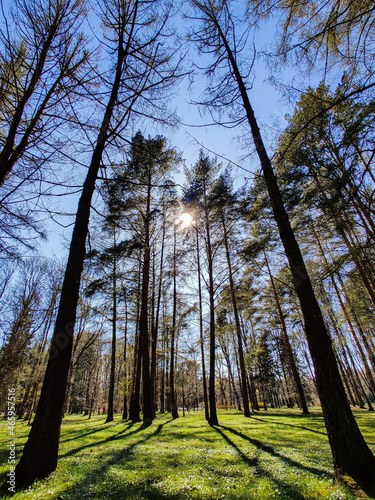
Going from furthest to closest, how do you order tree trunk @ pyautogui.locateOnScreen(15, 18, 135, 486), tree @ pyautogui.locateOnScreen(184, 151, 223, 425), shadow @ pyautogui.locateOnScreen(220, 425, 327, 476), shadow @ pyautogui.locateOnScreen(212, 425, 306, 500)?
tree @ pyautogui.locateOnScreen(184, 151, 223, 425)
shadow @ pyautogui.locateOnScreen(220, 425, 327, 476)
tree trunk @ pyautogui.locateOnScreen(15, 18, 135, 486)
shadow @ pyautogui.locateOnScreen(212, 425, 306, 500)

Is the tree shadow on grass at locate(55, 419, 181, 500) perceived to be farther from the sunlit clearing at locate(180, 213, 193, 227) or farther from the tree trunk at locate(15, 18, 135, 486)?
the sunlit clearing at locate(180, 213, 193, 227)

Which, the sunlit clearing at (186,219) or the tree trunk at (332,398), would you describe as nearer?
the tree trunk at (332,398)

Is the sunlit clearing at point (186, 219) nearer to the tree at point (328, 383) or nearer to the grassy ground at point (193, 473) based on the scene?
the tree at point (328, 383)

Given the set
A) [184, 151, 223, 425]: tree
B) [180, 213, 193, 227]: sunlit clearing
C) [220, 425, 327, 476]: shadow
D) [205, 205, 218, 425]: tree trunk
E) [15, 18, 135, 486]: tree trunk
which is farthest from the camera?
[180, 213, 193, 227]: sunlit clearing

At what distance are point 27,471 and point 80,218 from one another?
3899mm

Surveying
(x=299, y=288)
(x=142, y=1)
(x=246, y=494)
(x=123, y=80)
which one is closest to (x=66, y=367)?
(x=246, y=494)

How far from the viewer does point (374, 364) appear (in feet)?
53.8

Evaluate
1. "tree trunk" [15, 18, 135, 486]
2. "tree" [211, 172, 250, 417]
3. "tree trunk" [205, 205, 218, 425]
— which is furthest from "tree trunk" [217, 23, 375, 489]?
"tree" [211, 172, 250, 417]

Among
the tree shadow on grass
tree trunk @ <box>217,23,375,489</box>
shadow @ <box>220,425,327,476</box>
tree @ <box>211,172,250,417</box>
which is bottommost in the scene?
shadow @ <box>220,425,327,476</box>

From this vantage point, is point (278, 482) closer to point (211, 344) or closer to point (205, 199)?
point (211, 344)

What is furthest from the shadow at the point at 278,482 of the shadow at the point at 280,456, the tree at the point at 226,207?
the tree at the point at 226,207

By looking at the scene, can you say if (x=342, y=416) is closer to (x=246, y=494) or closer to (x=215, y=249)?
(x=246, y=494)

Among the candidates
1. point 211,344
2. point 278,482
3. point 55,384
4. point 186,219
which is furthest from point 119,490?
point 186,219

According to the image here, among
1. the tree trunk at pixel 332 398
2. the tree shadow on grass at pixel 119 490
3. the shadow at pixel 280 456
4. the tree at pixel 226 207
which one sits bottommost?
the shadow at pixel 280 456
